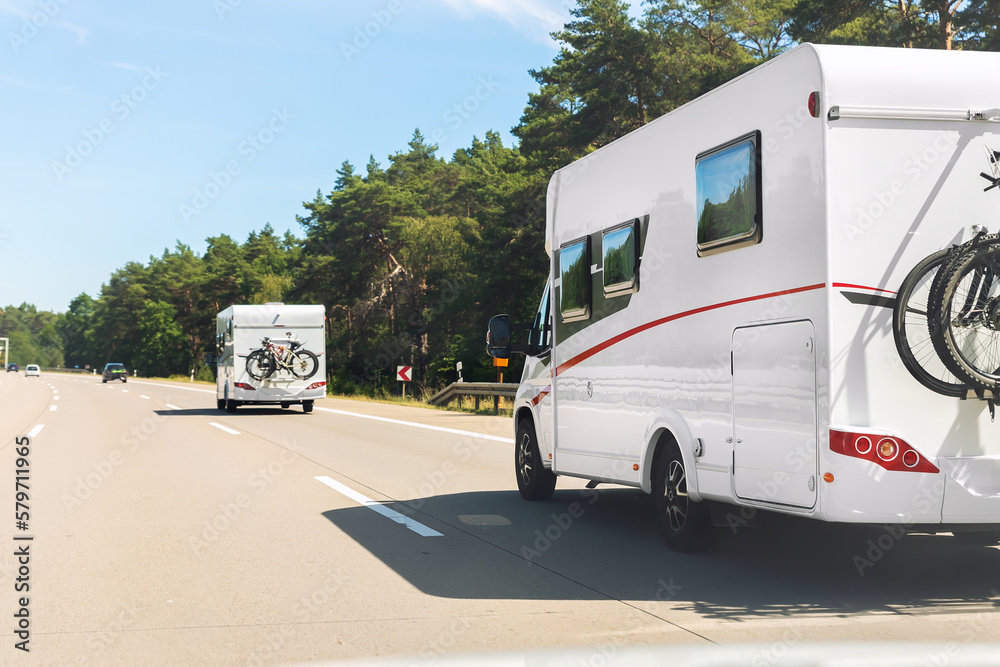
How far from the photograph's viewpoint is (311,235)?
7094cm

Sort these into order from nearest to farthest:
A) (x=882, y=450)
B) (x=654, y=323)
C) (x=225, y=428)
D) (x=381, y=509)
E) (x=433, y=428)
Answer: (x=882, y=450), (x=654, y=323), (x=381, y=509), (x=433, y=428), (x=225, y=428)

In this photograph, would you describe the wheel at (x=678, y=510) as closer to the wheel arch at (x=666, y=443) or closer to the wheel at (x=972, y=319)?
the wheel arch at (x=666, y=443)

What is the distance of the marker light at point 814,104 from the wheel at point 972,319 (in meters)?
1.19

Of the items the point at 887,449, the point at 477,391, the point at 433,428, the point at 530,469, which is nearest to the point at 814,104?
the point at 887,449

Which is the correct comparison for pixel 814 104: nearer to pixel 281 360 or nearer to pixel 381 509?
pixel 381 509

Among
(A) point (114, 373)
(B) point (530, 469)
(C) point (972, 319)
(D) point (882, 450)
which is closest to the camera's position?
(D) point (882, 450)

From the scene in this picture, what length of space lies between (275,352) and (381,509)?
1755cm

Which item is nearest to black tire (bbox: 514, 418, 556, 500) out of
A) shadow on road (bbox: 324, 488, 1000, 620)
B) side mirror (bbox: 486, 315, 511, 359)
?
shadow on road (bbox: 324, 488, 1000, 620)

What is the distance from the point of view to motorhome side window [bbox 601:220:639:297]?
26.6ft

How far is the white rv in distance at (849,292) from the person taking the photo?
18.9 feet

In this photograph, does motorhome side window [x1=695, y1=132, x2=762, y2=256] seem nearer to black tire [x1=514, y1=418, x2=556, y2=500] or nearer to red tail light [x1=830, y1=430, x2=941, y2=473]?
red tail light [x1=830, y1=430, x2=941, y2=473]

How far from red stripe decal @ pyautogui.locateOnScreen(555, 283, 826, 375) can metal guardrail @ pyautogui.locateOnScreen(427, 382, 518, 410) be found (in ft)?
44.0

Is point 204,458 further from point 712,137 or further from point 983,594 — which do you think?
point 983,594

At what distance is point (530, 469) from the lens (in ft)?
34.7
